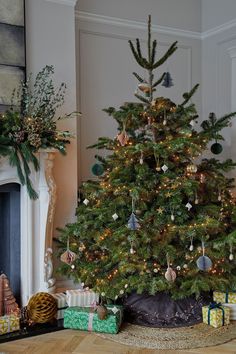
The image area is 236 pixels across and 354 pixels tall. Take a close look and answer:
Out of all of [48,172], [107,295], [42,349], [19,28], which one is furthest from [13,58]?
[42,349]

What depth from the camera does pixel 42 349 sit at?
250 cm

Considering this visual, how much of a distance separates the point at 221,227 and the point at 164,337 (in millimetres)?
883

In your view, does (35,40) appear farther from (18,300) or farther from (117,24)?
(18,300)

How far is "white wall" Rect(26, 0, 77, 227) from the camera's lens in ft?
10.8

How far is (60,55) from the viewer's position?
132 inches

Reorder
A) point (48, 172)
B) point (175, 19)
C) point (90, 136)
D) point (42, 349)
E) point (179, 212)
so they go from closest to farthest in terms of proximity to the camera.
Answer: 1. point (42, 349)
2. point (179, 212)
3. point (48, 172)
4. point (90, 136)
5. point (175, 19)

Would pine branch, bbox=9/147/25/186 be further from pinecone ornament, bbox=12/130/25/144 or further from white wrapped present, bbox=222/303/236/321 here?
white wrapped present, bbox=222/303/236/321

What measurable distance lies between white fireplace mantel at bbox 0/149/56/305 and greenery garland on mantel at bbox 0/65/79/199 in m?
0.07

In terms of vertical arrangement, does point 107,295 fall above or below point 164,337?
above

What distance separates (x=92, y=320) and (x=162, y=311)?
0.50 metres

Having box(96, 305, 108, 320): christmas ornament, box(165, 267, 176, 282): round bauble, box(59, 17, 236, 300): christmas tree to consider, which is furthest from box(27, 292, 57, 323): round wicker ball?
box(165, 267, 176, 282): round bauble

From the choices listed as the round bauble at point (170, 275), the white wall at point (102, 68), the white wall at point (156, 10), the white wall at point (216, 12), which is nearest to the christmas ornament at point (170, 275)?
the round bauble at point (170, 275)

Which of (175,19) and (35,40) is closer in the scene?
(35,40)

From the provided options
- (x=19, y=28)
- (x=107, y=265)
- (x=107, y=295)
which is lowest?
(x=107, y=295)
